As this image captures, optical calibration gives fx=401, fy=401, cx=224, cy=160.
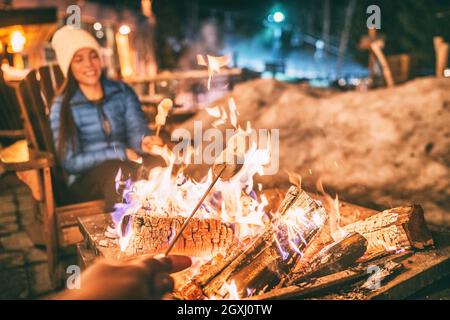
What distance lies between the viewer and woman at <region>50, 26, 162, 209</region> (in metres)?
4.16

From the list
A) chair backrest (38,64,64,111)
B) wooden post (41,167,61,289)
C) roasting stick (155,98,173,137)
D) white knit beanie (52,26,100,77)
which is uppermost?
white knit beanie (52,26,100,77)

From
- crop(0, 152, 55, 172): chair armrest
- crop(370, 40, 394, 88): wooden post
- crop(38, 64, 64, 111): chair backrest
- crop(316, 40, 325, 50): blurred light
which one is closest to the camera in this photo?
crop(0, 152, 55, 172): chair armrest

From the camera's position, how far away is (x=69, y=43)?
4.40 m

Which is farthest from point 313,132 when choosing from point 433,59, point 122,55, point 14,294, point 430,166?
point 433,59

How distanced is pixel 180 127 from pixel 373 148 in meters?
4.30

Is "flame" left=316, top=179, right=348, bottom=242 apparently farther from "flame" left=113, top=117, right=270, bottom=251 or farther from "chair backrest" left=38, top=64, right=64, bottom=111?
"chair backrest" left=38, top=64, right=64, bottom=111

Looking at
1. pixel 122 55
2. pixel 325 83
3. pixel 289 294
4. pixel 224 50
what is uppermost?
pixel 224 50

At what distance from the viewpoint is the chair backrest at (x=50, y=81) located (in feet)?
15.4

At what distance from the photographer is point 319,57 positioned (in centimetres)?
3189

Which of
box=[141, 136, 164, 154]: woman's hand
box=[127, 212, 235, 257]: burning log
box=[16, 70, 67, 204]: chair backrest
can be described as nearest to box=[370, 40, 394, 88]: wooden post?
box=[141, 136, 164, 154]: woman's hand

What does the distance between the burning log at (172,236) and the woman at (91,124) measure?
1134 mm

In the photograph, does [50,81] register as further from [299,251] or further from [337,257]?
[337,257]

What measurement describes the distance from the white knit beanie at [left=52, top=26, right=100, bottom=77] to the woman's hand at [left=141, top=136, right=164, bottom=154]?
1228 mm
